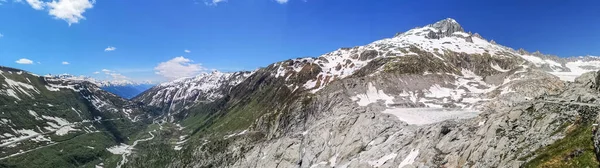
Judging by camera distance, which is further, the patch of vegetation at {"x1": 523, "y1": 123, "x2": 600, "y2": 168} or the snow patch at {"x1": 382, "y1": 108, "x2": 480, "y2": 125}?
the snow patch at {"x1": 382, "y1": 108, "x2": 480, "y2": 125}

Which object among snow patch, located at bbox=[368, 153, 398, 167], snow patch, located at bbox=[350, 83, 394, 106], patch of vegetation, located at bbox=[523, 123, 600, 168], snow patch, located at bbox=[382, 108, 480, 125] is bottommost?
snow patch, located at bbox=[368, 153, 398, 167]

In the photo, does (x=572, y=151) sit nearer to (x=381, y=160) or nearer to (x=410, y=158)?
(x=410, y=158)

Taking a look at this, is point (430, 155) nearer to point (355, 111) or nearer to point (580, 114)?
point (580, 114)

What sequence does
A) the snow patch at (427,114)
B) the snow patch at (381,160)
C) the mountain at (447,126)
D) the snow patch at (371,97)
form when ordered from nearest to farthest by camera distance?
the mountain at (447,126)
the snow patch at (381,160)
the snow patch at (427,114)
the snow patch at (371,97)

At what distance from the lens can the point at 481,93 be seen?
174m

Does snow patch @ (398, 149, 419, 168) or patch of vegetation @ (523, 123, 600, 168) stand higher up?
patch of vegetation @ (523, 123, 600, 168)

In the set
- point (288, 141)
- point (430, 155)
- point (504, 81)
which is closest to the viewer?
point (430, 155)

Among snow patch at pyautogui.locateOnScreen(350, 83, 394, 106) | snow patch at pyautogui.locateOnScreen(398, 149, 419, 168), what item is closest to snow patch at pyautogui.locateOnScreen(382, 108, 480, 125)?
snow patch at pyautogui.locateOnScreen(350, 83, 394, 106)

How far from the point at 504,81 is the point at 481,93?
22875 millimetres

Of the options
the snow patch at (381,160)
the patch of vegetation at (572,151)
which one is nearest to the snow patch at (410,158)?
the snow patch at (381,160)

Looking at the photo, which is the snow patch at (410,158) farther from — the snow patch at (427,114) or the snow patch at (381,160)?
the snow patch at (427,114)

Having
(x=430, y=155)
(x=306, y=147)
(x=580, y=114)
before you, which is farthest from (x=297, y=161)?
(x=580, y=114)

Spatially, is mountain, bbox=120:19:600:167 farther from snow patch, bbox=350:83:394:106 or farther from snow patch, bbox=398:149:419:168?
snow patch, bbox=350:83:394:106

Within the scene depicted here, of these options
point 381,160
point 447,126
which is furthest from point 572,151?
point 381,160
